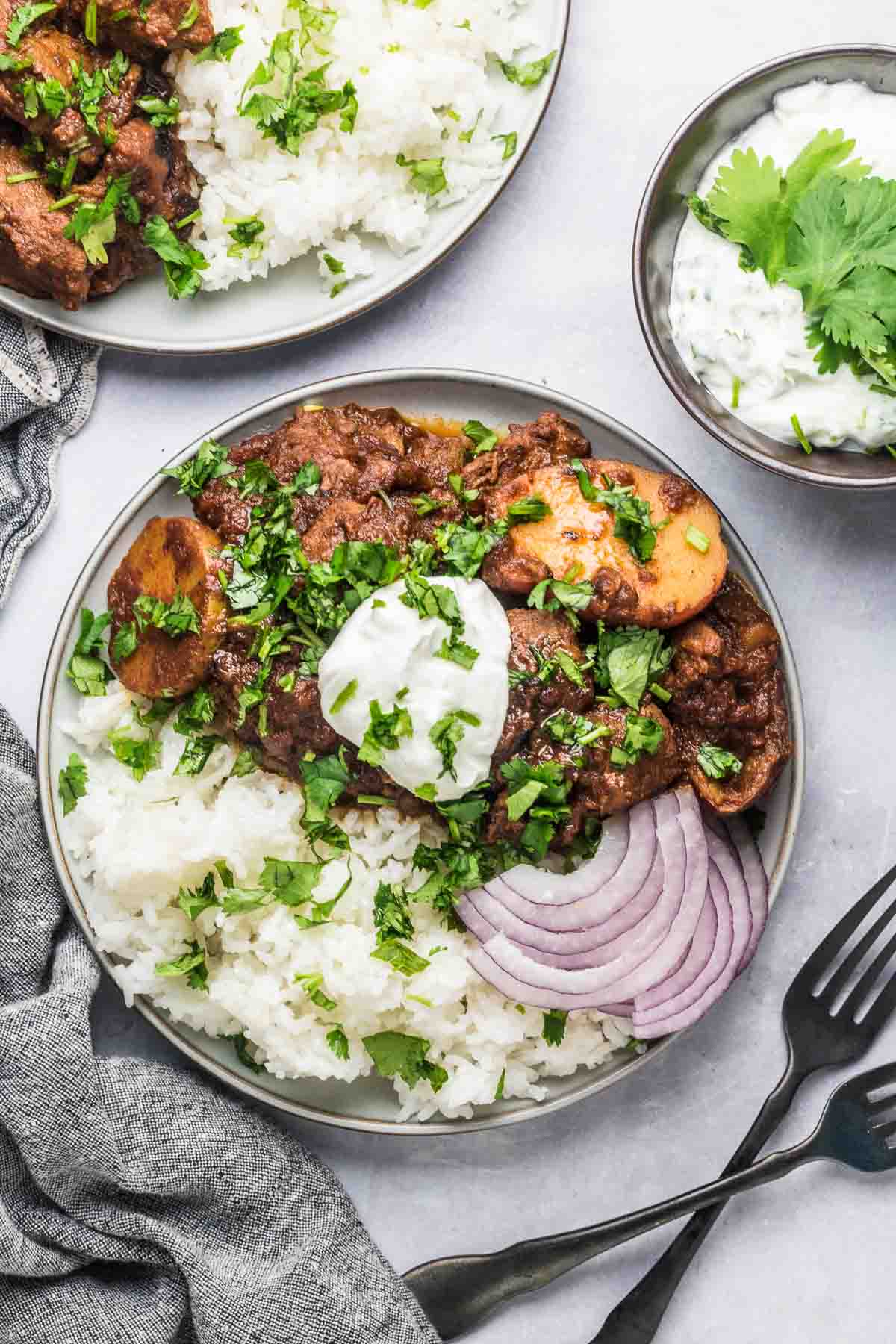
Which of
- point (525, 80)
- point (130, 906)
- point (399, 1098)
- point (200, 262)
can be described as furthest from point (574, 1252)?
point (525, 80)

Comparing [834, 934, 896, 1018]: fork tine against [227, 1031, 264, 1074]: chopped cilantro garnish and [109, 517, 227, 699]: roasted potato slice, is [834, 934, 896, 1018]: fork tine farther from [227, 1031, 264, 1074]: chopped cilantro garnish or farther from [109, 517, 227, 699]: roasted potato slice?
[109, 517, 227, 699]: roasted potato slice

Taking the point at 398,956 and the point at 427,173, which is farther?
Result: the point at 427,173

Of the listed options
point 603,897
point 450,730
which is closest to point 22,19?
point 450,730

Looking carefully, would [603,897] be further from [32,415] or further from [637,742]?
[32,415]

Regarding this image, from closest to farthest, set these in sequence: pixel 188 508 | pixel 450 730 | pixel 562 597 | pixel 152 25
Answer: pixel 450 730 < pixel 562 597 < pixel 152 25 < pixel 188 508

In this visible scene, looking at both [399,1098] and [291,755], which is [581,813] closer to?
[291,755]

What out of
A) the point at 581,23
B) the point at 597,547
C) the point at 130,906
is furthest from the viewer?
the point at 581,23
